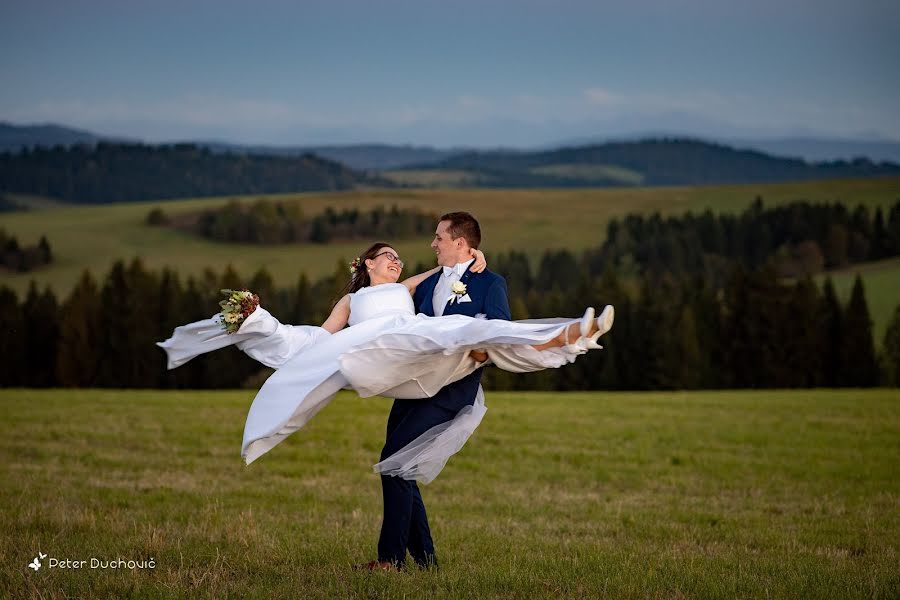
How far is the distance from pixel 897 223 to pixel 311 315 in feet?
309

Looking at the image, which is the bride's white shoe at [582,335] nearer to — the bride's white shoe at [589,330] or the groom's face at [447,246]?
the bride's white shoe at [589,330]

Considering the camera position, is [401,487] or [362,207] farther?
[362,207]

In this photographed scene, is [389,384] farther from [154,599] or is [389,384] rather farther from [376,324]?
[154,599]

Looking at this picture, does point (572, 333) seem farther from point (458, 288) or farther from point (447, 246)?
point (447, 246)

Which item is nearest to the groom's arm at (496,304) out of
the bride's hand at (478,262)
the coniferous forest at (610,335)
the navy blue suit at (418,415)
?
the navy blue suit at (418,415)

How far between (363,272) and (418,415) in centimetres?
150

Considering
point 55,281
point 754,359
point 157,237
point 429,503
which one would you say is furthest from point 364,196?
point 429,503

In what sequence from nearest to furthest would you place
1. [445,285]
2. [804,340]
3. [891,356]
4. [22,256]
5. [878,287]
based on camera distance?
[445,285] → [891,356] → [804,340] → [878,287] → [22,256]

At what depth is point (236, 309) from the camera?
8906 mm

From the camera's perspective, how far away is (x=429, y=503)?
1507 centimetres

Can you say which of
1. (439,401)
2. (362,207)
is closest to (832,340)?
(439,401)

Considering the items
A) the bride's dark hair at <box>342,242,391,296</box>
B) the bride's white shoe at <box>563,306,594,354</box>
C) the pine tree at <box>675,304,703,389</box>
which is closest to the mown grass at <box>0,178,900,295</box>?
the pine tree at <box>675,304,703,389</box>

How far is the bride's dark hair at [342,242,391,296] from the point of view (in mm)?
9195

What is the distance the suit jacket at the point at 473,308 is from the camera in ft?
28.2
